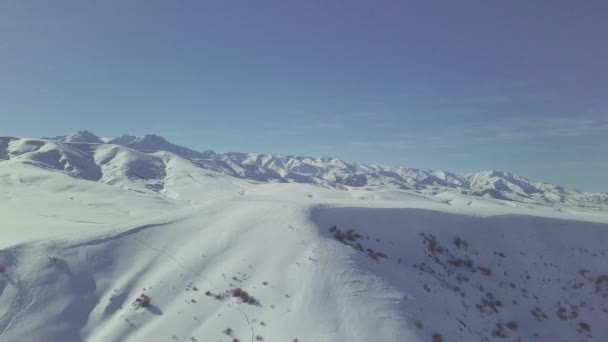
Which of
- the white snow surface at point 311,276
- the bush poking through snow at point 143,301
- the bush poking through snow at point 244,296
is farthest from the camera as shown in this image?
the bush poking through snow at point 244,296

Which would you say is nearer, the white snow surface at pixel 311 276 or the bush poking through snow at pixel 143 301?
the white snow surface at pixel 311 276

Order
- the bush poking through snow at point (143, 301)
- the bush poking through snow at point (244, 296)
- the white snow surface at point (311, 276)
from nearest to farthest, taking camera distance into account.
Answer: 1. the white snow surface at point (311, 276)
2. the bush poking through snow at point (143, 301)
3. the bush poking through snow at point (244, 296)

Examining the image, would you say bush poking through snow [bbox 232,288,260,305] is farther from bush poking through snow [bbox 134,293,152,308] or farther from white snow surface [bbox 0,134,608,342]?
bush poking through snow [bbox 134,293,152,308]

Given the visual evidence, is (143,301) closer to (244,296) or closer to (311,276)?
(244,296)

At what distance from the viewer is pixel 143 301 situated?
23.4m

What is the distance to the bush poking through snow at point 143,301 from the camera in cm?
2303

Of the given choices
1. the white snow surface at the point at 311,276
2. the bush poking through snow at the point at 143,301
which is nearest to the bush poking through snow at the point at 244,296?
the white snow surface at the point at 311,276

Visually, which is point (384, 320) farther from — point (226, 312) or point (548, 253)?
point (548, 253)

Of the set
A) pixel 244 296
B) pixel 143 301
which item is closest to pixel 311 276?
pixel 244 296

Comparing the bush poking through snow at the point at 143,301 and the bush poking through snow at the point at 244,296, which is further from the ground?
the bush poking through snow at the point at 244,296

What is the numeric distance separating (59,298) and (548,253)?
1708 inches

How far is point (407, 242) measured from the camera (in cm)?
3600

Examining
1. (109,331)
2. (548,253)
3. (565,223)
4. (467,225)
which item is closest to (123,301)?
(109,331)

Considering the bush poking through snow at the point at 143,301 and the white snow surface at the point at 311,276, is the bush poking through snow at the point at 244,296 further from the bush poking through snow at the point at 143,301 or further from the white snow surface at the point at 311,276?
the bush poking through snow at the point at 143,301
